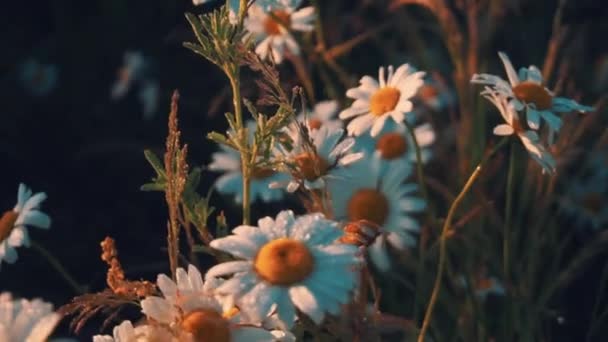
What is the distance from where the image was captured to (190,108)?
9.25 feet

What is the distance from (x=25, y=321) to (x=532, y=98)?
72 centimetres

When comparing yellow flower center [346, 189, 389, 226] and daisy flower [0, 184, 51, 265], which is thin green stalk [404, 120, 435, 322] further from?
daisy flower [0, 184, 51, 265]

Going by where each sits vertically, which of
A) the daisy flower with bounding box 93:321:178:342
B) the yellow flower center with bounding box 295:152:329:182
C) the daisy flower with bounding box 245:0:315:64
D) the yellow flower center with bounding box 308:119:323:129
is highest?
the daisy flower with bounding box 245:0:315:64

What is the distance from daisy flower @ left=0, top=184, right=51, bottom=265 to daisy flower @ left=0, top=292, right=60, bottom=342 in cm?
28

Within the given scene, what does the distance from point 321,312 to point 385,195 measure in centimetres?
69

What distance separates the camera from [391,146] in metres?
1.90

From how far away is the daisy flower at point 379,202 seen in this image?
1.60 m

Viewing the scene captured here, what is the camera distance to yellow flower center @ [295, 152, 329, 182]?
1.27 meters

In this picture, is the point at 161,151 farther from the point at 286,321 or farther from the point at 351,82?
the point at 286,321

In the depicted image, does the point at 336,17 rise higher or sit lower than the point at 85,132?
higher

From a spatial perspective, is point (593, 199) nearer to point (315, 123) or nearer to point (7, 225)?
point (315, 123)

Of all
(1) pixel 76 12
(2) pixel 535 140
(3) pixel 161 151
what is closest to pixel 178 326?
(2) pixel 535 140

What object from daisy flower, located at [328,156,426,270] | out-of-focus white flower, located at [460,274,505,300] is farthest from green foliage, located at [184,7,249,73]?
out-of-focus white flower, located at [460,274,505,300]

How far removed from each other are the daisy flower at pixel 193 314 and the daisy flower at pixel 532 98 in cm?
46
